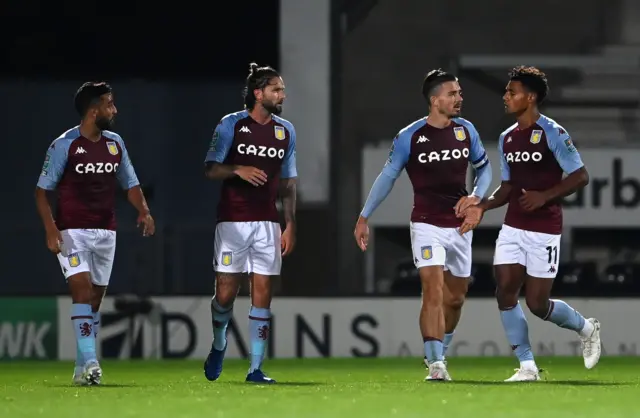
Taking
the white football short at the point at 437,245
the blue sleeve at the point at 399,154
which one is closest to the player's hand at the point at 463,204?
the white football short at the point at 437,245

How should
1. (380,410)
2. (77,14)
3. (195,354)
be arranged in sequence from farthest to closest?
(77,14)
(195,354)
(380,410)

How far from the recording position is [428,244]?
30.6ft

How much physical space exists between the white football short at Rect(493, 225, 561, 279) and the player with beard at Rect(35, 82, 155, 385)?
7.50 feet

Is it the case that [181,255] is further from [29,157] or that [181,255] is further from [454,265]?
[454,265]

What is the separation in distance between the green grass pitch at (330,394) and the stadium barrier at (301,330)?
6.11ft

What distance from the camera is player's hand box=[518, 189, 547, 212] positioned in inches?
363

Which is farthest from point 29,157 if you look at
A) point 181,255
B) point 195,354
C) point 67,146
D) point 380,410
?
point 380,410

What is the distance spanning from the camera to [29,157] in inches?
741

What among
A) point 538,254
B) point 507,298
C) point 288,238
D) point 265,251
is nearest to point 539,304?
point 507,298

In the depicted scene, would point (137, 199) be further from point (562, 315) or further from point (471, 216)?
point (562, 315)

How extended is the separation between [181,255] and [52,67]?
3.11m

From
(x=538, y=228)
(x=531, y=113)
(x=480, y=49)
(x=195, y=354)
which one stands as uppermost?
(x=480, y=49)

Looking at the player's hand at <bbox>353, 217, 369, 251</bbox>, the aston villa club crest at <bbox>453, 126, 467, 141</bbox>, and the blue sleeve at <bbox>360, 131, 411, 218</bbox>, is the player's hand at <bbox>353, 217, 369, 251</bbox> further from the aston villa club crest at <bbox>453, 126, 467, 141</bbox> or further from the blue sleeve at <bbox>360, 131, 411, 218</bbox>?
the aston villa club crest at <bbox>453, 126, 467, 141</bbox>

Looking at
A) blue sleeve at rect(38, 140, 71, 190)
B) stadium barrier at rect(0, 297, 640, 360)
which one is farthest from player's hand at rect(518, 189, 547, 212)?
stadium barrier at rect(0, 297, 640, 360)
